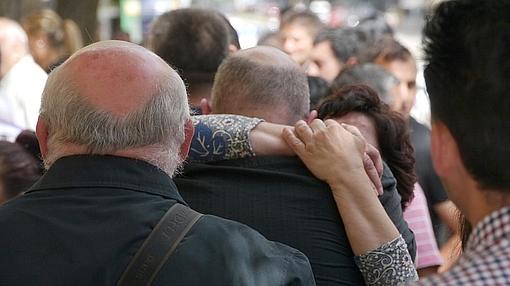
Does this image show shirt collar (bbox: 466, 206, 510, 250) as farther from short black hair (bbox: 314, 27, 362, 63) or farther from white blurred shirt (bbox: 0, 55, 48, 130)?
short black hair (bbox: 314, 27, 362, 63)

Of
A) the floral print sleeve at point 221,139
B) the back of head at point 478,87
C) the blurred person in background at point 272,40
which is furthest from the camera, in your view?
the blurred person in background at point 272,40

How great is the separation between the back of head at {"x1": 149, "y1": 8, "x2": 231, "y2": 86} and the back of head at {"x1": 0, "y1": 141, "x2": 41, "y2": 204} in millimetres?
811

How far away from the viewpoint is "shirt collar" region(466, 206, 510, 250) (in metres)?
1.83

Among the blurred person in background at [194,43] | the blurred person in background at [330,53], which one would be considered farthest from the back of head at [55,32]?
the blurred person in background at [194,43]

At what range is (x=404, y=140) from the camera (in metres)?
3.97

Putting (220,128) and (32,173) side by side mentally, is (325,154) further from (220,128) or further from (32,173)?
(32,173)

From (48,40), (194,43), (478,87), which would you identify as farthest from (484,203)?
(48,40)

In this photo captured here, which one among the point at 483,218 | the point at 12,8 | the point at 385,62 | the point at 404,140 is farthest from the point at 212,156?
the point at 12,8

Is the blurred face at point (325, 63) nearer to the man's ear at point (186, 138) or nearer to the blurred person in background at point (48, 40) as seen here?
the blurred person in background at point (48, 40)

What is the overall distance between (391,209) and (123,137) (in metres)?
0.95

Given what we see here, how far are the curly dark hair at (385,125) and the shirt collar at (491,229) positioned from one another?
2.03 m

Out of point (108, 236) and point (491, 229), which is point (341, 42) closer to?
point (108, 236)

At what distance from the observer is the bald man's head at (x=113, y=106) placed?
268 centimetres

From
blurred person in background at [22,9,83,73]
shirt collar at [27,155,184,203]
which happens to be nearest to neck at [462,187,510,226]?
shirt collar at [27,155,184,203]
